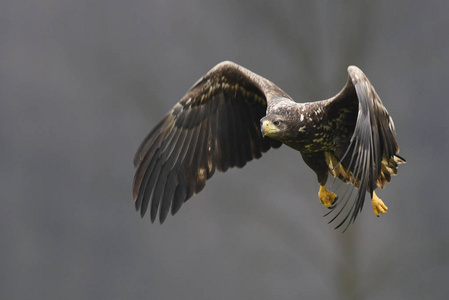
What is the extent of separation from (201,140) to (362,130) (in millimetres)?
1604

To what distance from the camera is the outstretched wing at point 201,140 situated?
18.1ft

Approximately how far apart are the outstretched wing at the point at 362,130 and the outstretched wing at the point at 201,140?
2.66ft

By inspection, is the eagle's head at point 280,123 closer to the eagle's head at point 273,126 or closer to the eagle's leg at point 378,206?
the eagle's head at point 273,126

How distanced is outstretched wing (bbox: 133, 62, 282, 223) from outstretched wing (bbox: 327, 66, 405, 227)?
2.66 feet

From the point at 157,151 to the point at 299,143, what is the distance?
43.9 inches

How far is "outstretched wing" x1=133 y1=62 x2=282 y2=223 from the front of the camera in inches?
217

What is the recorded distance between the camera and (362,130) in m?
4.23

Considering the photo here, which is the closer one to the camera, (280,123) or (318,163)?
(280,123)

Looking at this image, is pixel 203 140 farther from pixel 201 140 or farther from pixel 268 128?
pixel 268 128

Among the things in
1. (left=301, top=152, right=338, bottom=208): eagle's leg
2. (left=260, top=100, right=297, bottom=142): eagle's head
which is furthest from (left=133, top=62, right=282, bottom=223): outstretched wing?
(left=260, top=100, right=297, bottom=142): eagle's head

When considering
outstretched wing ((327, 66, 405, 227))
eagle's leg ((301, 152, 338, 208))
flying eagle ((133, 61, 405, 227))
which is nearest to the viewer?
outstretched wing ((327, 66, 405, 227))

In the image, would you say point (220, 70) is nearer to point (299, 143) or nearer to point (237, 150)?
point (237, 150)

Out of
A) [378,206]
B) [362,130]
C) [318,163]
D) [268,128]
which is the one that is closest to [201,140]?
[318,163]

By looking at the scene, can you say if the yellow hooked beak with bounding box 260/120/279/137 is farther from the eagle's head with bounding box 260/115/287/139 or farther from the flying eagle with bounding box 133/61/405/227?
the flying eagle with bounding box 133/61/405/227
